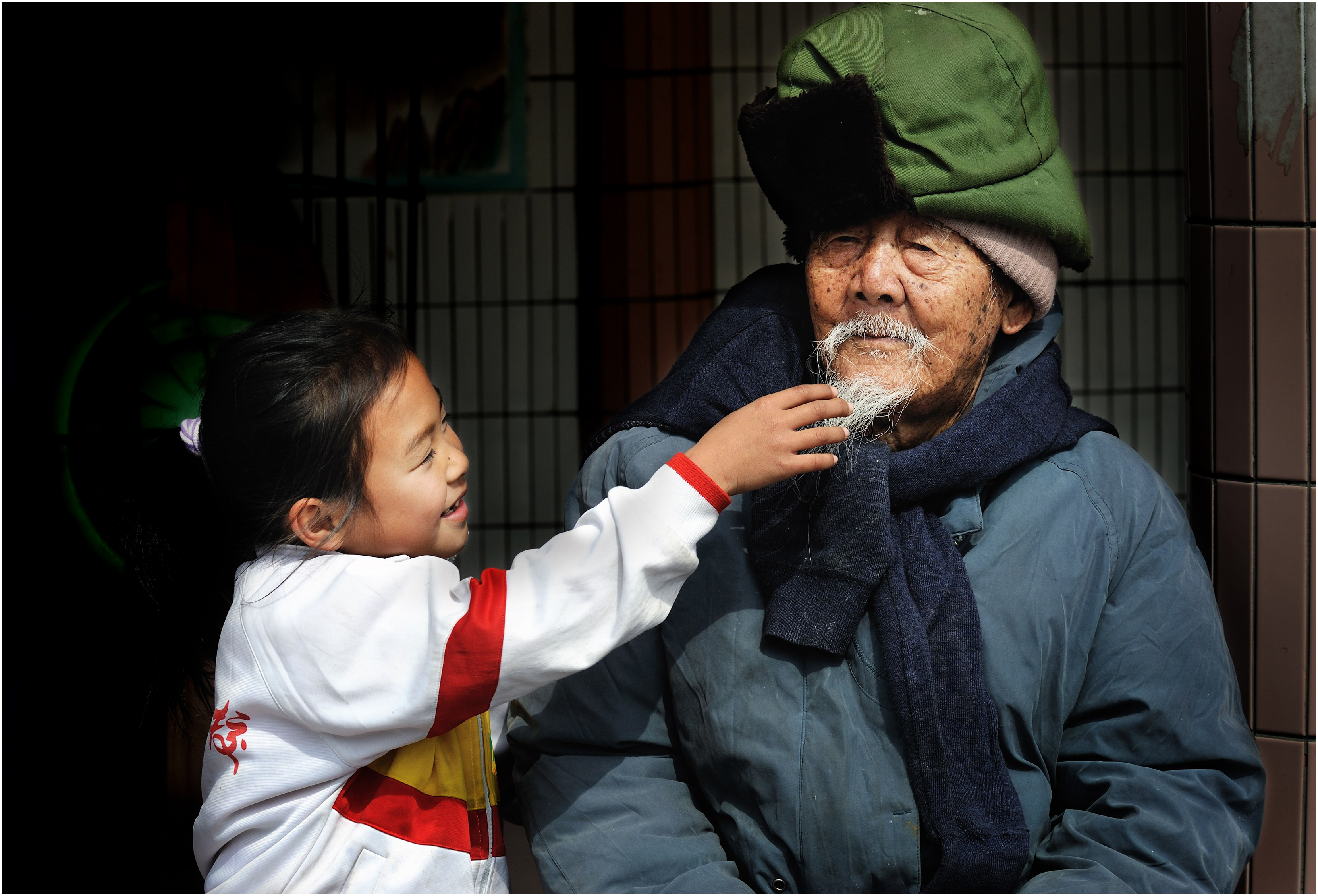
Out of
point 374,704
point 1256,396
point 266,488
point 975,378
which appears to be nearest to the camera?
point 374,704

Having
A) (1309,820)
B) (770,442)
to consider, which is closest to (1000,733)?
(770,442)

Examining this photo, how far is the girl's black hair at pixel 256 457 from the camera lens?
5.07ft

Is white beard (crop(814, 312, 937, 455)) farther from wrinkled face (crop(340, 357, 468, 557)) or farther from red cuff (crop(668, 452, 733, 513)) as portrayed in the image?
wrinkled face (crop(340, 357, 468, 557))

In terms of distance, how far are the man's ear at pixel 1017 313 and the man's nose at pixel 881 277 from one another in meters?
0.21

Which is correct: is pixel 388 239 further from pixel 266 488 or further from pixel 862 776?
pixel 862 776

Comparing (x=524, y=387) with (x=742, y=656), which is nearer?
(x=742, y=656)

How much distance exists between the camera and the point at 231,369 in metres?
1.59

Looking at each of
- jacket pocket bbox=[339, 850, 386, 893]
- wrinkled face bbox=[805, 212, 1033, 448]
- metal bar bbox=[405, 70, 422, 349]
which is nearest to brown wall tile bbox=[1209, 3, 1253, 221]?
wrinkled face bbox=[805, 212, 1033, 448]

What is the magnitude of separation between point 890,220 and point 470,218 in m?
2.77

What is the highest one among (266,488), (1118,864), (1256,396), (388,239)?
(388,239)

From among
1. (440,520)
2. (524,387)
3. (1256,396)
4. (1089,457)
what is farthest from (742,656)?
(524,387)

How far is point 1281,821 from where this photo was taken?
1.86 metres

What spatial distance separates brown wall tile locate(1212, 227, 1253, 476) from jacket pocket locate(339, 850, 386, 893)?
5.06 ft

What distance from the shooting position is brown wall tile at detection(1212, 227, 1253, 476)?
185cm
